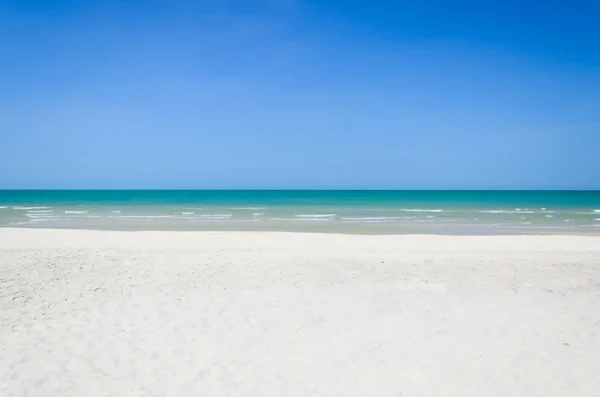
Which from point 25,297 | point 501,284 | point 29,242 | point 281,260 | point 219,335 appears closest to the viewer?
point 219,335

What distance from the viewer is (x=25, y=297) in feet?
22.0

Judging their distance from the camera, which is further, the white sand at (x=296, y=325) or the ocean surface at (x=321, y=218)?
the ocean surface at (x=321, y=218)

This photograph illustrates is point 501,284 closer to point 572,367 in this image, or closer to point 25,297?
point 572,367

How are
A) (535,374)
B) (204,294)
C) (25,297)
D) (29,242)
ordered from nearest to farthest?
(535,374) < (25,297) < (204,294) < (29,242)

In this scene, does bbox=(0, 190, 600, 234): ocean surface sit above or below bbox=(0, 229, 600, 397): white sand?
above

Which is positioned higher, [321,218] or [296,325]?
[321,218]

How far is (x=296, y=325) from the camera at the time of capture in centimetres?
569

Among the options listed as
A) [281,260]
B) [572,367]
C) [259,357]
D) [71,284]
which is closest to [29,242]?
[71,284]

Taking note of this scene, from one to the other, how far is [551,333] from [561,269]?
4.67m

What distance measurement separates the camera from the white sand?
4.16 m

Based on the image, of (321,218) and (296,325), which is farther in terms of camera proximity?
(321,218)

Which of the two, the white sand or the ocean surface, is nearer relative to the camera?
the white sand

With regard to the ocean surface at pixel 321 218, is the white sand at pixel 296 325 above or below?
below

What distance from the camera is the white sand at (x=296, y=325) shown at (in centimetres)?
416
